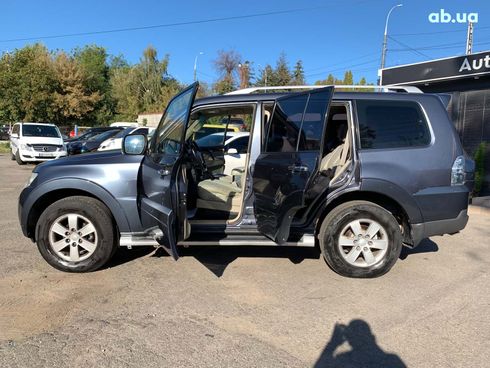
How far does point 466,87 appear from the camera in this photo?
13.4 meters

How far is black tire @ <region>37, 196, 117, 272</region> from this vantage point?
→ 445 centimetres

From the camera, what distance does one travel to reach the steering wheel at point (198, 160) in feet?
17.5

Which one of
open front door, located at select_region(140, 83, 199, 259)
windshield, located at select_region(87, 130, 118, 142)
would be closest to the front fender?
open front door, located at select_region(140, 83, 199, 259)

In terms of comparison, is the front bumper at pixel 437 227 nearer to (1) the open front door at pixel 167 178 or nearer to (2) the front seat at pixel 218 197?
(2) the front seat at pixel 218 197

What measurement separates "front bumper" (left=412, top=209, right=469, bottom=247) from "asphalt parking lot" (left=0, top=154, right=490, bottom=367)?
1.62ft

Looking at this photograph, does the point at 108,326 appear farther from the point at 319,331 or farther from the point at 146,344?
the point at 319,331

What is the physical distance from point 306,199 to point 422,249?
8.00ft

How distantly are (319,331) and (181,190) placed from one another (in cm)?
178

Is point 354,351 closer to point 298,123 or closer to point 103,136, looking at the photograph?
point 298,123

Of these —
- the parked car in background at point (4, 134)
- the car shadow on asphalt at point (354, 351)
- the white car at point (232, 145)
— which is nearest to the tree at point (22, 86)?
the parked car in background at point (4, 134)

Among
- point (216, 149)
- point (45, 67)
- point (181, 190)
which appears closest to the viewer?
point (181, 190)

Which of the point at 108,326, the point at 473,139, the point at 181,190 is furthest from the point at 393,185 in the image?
the point at 473,139

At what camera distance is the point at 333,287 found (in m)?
4.35

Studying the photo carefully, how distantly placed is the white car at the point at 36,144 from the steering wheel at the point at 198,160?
1254 cm
